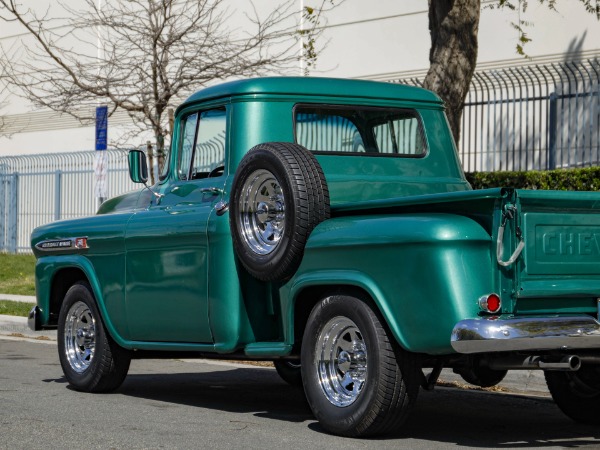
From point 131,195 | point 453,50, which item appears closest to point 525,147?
point 453,50

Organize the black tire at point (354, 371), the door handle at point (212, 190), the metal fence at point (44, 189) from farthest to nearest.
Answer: the metal fence at point (44, 189) < the door handle at point (212, 190) < the black tire at point (354, 371)

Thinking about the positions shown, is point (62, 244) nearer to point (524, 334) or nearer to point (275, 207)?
point (275, 207)

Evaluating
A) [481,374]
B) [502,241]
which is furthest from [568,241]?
[481,374]

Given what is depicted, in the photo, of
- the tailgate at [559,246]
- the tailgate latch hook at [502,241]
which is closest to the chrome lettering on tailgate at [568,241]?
the tailgate at [559,246]

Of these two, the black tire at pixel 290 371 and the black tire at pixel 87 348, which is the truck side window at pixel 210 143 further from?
the black tire at pixel 290 371

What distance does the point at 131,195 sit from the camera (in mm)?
9625

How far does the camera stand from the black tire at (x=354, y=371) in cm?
684

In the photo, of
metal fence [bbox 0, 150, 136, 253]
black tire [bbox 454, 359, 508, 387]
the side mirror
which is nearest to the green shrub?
the side mirror

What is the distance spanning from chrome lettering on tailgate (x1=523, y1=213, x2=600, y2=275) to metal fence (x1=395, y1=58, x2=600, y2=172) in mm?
9362

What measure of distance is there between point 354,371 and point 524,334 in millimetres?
1217

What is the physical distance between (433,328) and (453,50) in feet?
28.5

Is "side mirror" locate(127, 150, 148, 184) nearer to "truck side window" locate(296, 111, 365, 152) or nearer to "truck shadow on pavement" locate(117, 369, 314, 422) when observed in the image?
"truck side window" locate(296, 111, 365, 152)

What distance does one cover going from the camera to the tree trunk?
575 inches

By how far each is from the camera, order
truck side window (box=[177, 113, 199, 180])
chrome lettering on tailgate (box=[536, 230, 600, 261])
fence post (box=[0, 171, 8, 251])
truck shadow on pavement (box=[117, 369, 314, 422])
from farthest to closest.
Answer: fence post (box=[0, 171, 8, 251]) → truck side window (box=[177, 113, 199, 180]) → truck shadow on pavement (box=[117, 369, 314, 422]) → chrome lettering on tailgate (box=[536, 230, 600, 261])
